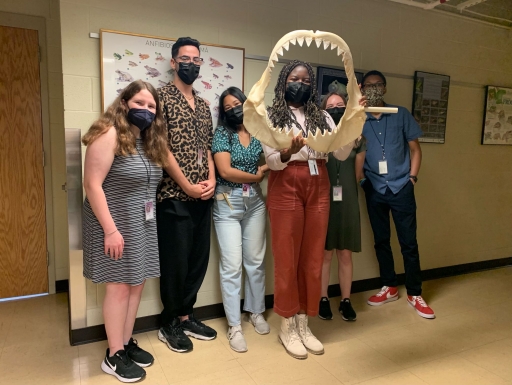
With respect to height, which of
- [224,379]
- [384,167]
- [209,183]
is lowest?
[224,379]

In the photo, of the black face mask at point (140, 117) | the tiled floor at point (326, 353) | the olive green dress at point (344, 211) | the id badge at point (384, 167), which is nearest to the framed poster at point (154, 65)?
the black face mask at point (140, 117)

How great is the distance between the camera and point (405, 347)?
7.92 ft

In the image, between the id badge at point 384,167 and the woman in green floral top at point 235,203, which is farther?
the id badge at point 384,167

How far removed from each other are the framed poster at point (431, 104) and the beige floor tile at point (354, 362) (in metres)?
2.00

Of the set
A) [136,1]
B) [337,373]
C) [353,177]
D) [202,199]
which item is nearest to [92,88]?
[136,1]

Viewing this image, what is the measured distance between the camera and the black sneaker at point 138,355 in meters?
2.15

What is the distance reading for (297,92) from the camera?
6.95ft

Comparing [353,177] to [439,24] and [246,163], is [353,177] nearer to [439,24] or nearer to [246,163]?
[246,163]

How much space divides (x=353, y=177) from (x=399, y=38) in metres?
1.45

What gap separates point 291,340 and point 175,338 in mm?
712

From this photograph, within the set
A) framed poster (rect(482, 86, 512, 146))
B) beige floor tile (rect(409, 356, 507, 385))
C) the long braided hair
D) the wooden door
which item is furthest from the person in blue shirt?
the wooden door

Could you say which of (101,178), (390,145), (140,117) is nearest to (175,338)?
(101,178)

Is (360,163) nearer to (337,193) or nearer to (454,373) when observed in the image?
(337,193)

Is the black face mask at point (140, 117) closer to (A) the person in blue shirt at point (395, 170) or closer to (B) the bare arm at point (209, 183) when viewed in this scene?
Answer: (B) the bare arm at point (209, 183)
